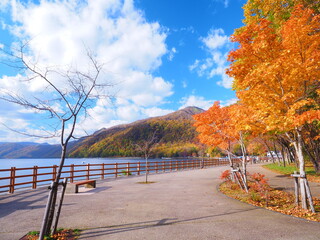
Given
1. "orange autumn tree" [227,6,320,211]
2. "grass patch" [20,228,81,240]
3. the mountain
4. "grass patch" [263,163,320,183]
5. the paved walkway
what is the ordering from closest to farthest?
"grass patch" [20,228,81,240]
the paved walkway
"orange autumn tree" [227,6,320,211]
"grass patch" [263,163,320,183]
the mountain

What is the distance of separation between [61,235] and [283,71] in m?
7.25

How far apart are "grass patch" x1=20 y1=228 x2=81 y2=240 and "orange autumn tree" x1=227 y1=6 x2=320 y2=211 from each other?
5.95m

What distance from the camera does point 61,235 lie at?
166 inches

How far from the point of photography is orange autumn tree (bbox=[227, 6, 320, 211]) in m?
5.82

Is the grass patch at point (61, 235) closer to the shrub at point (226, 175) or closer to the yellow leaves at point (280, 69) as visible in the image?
the yellow leaves at point (280, 69)

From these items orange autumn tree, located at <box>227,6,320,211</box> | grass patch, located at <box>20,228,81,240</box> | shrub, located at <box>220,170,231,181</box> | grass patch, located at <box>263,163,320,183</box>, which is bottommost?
grass patch, located at <box>263,163,320,183</box>

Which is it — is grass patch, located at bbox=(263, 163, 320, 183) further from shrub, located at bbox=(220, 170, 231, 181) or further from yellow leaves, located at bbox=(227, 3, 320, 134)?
yellow leaves, located at bbox=(227, 3, 320, 134)

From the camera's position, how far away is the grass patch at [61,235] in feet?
13.5

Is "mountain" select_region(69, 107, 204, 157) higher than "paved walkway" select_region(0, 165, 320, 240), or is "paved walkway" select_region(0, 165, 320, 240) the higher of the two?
"mountain" select_region(69, 107, 204, 157)

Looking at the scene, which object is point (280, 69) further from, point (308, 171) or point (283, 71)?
point (308, 171)

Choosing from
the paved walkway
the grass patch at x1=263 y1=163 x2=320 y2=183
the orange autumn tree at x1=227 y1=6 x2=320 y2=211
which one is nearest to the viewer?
the paved walkway

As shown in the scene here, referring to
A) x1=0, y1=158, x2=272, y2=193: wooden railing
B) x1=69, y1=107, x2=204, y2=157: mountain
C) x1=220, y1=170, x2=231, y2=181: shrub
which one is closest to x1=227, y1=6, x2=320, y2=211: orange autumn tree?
x1=220, y1=170, x2=231, y2=181: shrub

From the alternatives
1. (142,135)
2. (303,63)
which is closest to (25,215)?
(303,63)

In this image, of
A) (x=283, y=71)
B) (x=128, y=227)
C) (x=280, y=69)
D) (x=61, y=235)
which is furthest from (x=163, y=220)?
(x=283, y=71)
